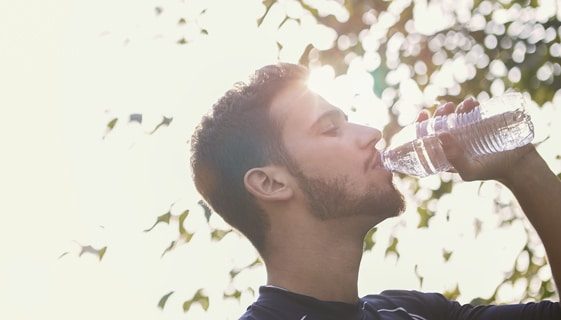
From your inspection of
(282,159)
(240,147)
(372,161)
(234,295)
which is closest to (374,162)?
(372,161)

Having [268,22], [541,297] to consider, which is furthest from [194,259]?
[541,297]

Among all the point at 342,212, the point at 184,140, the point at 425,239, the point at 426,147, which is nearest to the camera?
the point at 342,212

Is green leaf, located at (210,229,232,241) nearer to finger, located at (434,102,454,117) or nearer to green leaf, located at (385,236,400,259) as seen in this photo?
green leaf, located at (385,236,400,259)

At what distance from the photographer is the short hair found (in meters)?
3.07

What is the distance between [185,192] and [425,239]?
1176mm

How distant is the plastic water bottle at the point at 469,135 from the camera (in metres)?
3.12

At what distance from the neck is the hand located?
40cm

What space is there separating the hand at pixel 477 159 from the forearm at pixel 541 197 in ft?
0.05

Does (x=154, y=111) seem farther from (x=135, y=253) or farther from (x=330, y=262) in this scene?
(x=330, y=262)

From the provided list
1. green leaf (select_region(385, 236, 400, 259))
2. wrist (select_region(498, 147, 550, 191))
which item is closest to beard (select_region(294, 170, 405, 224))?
wrist (select_region(498, 147, 550, 191))

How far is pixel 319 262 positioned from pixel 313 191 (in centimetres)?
22

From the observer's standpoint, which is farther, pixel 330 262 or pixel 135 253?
pixel 135 253

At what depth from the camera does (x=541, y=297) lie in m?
4.52

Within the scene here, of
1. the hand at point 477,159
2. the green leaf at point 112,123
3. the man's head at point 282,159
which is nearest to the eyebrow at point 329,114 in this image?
the man's head at point 282,159
